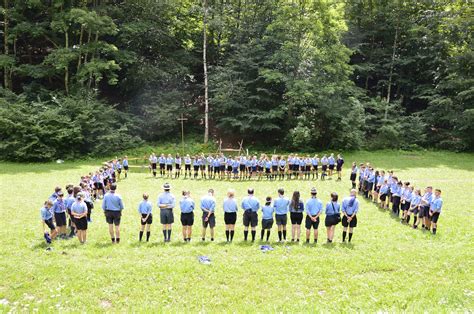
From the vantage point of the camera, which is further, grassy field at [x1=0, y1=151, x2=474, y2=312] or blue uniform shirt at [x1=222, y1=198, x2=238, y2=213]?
blue uniform shirt at [x1=222, y1=198, x2=238, y2=213]

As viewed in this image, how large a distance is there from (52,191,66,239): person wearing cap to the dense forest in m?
18.4

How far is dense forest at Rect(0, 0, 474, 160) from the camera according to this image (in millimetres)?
30422

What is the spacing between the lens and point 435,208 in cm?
1226

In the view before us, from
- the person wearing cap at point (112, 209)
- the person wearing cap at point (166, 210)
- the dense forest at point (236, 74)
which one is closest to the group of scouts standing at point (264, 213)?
the person wearing cap at point (166, 210)

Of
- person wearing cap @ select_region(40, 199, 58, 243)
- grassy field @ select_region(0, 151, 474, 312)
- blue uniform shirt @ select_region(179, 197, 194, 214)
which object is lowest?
grassy field @ select_region(0, 151, 474, 312)

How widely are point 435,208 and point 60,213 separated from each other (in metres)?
12.5

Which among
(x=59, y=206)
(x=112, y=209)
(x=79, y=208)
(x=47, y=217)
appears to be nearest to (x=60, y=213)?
(x=59, y=206)

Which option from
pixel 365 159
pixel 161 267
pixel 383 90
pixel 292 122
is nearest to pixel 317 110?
pixel 292 122

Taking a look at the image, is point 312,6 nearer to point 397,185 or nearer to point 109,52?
point 109,52

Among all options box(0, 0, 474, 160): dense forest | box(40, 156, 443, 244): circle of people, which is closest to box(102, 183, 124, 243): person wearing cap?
box(40, 156, 443, 244): circle of people

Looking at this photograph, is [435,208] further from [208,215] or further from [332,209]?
[208,215]

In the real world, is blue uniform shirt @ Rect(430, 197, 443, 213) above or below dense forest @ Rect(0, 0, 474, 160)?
below

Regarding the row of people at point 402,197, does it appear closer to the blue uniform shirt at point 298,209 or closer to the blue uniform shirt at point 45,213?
the blue uniform shirt at point 298,209

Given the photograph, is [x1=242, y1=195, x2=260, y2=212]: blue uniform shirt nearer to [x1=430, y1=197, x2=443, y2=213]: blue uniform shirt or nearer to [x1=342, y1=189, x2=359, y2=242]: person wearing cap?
[x1=342, y1=189, x2=359, y2=242]: person wearing cap
